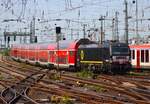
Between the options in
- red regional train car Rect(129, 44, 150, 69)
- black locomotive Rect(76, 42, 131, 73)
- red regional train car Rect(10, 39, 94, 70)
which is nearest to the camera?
black locomotive Rect(76, 42, 131, 73)

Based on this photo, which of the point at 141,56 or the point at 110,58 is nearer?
the point at 110,58

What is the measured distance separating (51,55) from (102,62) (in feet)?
41.2

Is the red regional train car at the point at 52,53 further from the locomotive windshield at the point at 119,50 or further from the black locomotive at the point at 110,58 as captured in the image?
the locomotive windshield at the point at 119,50

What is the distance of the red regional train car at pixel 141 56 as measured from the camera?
38.8 metres

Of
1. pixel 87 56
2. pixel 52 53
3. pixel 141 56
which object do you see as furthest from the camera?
pixel 52 53

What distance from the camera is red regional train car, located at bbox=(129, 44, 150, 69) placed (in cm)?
3884

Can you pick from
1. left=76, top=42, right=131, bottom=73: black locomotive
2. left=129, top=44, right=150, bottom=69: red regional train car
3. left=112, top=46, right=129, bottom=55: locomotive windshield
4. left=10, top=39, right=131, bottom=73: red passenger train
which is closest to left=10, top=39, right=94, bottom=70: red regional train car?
left=10, top=39, right=131, bottom=73: red passenger train

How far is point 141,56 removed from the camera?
40.0 metres

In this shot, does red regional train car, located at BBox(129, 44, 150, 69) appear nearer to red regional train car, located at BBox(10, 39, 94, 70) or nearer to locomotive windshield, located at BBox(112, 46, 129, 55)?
red regional train car, located at BBox(10, 39, 94, 70)

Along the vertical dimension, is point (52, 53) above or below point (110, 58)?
below

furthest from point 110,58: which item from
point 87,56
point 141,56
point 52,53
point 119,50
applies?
point 52,53

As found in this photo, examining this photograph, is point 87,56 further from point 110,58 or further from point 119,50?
point 119,50

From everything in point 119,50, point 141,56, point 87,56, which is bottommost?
point 141,56

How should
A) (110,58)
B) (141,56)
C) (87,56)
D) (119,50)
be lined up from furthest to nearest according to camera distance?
1. (141,56)
2. (87,56)
3. (119,50)
4. (110,58)
